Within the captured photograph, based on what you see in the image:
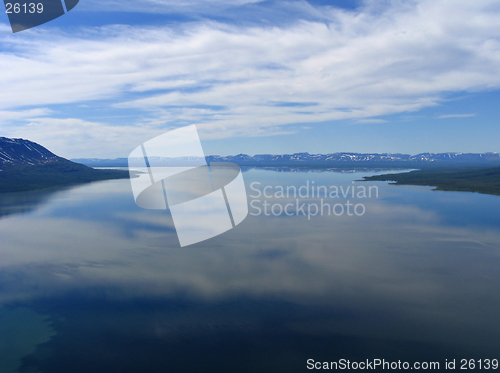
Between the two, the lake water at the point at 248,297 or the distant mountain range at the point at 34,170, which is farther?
the distant mountain range at the point at 34,170

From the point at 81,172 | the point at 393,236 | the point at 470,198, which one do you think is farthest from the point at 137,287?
the point at 81,172

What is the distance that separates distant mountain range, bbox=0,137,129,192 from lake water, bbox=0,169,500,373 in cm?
4118

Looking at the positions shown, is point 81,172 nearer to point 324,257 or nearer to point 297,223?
point 297,223

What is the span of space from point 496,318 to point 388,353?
412cm

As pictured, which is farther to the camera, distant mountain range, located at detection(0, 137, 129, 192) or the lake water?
distant mountain range, located at detection(0, 137, 129, 192)

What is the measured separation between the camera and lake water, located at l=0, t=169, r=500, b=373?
8750mm

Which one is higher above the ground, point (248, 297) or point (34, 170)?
point (34, 170)

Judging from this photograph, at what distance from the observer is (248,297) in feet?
38.3

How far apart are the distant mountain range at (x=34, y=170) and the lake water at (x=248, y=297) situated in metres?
41.2

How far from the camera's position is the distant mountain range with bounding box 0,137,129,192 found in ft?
191

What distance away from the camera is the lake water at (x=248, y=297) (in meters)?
8.75

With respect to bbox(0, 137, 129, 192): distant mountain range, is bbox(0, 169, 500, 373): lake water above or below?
below

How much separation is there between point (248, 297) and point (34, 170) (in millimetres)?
77736

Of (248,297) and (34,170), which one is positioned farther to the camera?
(34,170)
